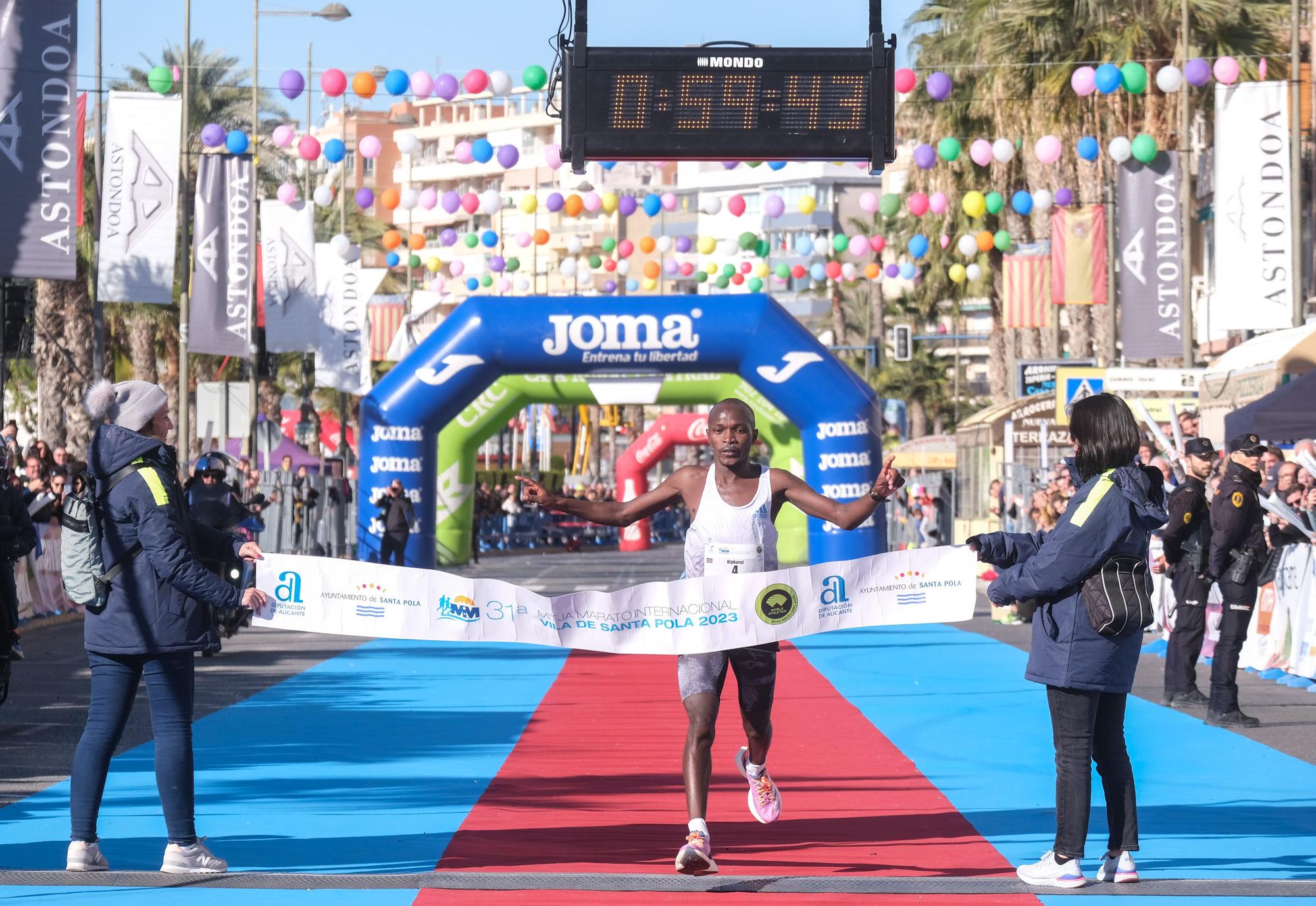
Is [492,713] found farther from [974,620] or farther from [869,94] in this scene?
[974,620]

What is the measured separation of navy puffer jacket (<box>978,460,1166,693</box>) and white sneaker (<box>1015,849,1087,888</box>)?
0.61m

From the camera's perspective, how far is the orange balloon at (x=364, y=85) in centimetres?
2133

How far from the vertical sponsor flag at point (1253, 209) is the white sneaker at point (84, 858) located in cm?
1809

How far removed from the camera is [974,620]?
74.5 feet

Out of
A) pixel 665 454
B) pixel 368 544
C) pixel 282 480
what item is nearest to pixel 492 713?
pixel 368 544

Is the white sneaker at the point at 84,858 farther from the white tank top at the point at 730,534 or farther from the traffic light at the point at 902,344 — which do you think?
the traffic light at the point at 902,344

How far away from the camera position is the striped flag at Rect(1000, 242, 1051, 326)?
3609cm

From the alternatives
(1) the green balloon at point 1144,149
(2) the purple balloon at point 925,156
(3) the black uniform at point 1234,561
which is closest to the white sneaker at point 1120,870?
(3) the black uniform at point 1234,561

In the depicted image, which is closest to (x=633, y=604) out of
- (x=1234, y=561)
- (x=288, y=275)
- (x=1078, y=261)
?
(x=1234, y=561)

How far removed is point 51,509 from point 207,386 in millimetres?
12516

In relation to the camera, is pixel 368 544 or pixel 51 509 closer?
pixel 51 509

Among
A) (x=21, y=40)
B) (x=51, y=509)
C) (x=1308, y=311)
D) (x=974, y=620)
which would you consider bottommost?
(x=974, y=620)

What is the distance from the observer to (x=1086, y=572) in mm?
6562

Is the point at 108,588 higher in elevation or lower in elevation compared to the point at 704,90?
lower
